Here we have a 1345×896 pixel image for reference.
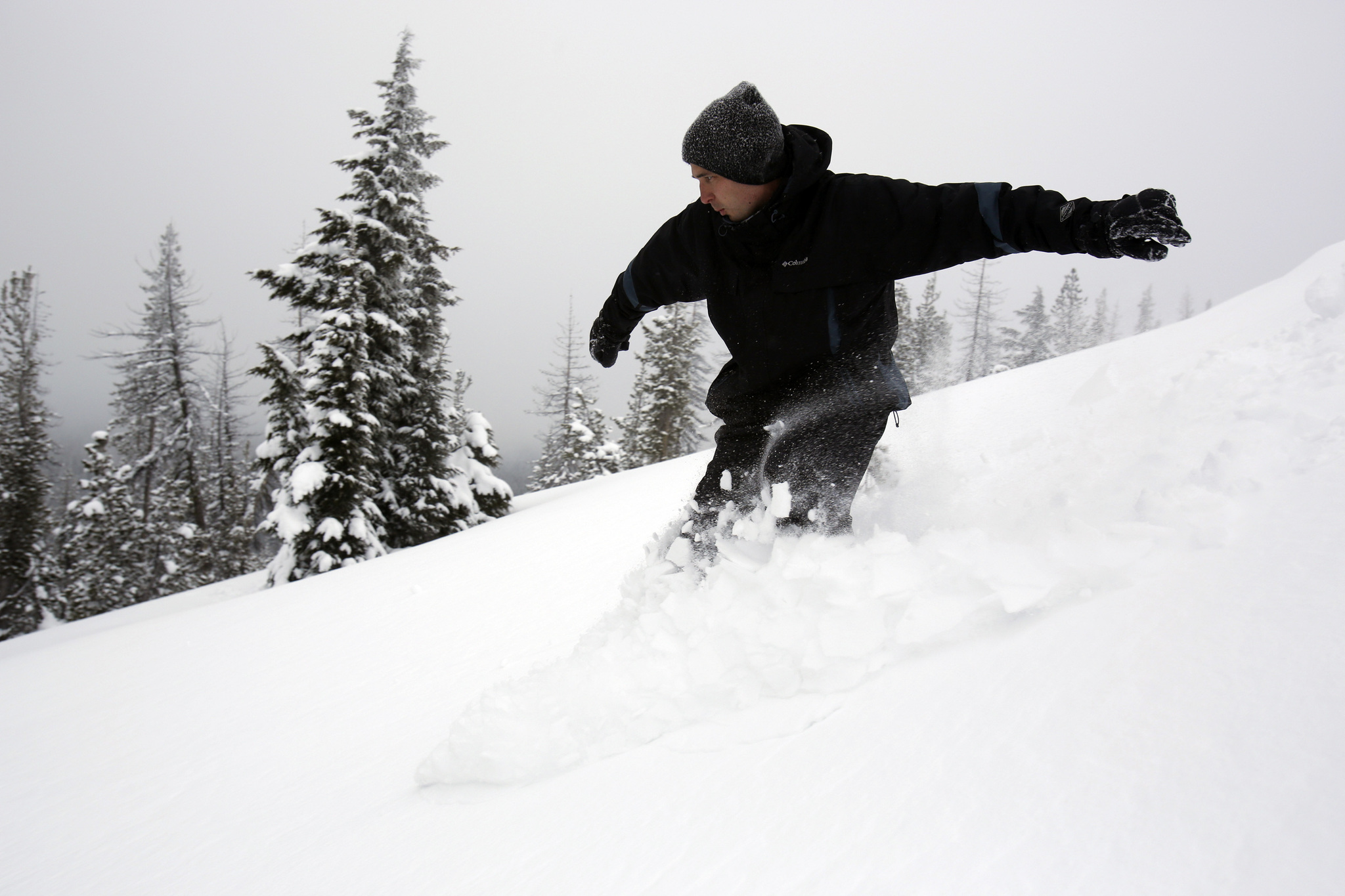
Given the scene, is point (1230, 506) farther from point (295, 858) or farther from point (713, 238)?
point (295, 858)

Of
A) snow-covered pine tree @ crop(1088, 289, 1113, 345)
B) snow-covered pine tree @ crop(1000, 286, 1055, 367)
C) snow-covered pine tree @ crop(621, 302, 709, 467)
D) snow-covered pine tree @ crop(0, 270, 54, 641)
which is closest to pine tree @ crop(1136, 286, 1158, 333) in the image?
snow-covered pine tree @ crop(1088, 289, 1113, 345)

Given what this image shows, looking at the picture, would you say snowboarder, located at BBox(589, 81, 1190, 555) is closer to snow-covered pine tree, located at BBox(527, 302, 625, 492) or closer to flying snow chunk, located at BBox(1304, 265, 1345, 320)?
flying snow chunk, located at BBox(1304, 265, 1345, 320)

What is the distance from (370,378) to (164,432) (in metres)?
14.3

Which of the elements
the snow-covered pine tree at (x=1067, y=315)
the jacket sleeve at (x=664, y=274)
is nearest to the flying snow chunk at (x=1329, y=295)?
the jacket sleeve at (x=664, y=274)

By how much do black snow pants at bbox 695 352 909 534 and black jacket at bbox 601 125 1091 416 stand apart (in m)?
0.03

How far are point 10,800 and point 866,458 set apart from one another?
362 cm

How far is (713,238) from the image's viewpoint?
2.37 m

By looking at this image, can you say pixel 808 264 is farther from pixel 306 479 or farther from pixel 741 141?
pixel 306 479

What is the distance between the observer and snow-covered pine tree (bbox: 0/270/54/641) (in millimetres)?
19250

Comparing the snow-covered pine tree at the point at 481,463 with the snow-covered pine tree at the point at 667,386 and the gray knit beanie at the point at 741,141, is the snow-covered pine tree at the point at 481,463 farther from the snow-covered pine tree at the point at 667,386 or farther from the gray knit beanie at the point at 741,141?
the gray knit beanie at the point at 741,141

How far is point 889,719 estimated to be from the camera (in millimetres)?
1269

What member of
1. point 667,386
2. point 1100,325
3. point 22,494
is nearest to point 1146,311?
point 1100,325

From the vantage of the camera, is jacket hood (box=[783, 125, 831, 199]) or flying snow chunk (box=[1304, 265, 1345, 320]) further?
flying snow chunk (box=[1304, 265, 1345, 320])

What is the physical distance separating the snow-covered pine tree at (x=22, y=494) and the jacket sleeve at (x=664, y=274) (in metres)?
25.5
